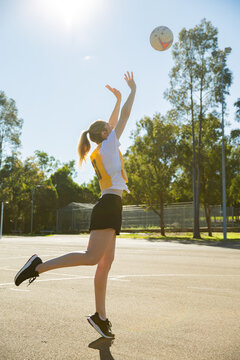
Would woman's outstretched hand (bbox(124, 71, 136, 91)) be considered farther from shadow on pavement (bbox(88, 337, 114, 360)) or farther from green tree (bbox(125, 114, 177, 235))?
green tree (bbox(125, 114, 177, 235))

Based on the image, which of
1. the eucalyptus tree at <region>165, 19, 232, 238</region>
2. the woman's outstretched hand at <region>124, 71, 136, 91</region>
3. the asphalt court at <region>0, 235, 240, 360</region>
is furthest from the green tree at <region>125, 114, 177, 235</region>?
the woman's outstretched hand at <region>124, 71, 136, 91</region>

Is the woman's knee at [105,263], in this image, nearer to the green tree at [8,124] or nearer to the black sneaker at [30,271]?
the black sneaker at [30,271]

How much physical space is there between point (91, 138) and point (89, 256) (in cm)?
122

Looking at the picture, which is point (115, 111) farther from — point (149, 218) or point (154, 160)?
point (149, 218)

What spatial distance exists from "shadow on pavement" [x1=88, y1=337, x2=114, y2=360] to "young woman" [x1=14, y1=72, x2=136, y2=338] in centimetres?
6

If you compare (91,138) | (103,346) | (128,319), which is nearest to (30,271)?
(103,346)

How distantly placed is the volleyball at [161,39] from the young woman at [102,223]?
2.94 metres

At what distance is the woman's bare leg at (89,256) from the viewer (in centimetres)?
357

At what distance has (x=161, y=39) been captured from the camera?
21.1ft

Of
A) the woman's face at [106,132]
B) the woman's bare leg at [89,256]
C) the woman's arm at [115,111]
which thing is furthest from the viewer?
the woman's arm at [115,111]

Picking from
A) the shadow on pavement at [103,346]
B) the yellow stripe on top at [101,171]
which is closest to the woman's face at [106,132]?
the yellow stripe on top at [101,171]

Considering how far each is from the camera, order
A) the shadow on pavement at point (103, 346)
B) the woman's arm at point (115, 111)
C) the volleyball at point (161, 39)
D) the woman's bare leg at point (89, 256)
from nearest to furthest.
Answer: the shadow on pavement at point (103, 346)
the woman's bare leg at point (89, 256)
the woman's arm at point (115, 111)
the volleyball at point (161, 39)

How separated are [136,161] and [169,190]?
3.89 meters

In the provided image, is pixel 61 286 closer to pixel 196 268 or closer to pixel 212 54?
pixel 196 268
